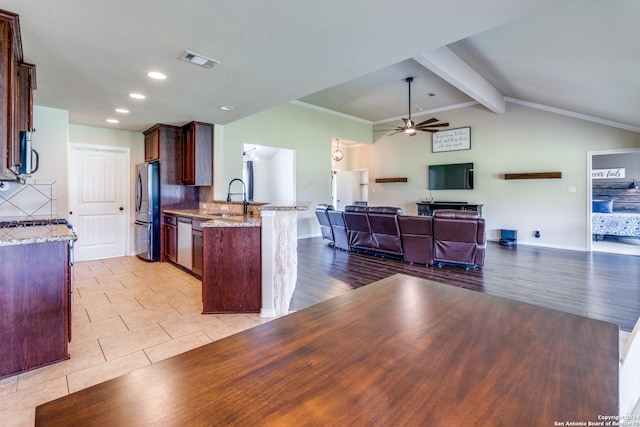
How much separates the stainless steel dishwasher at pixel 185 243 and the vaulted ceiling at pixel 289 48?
159 cm

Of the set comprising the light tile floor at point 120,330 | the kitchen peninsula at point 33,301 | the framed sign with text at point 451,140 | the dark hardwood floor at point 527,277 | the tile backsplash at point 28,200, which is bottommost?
the light tile floor at point 120,330

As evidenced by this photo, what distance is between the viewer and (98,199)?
5492 mm

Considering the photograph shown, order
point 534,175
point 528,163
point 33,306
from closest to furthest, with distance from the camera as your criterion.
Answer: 1. point 33,306
2. point 534,175
3. point 528,163

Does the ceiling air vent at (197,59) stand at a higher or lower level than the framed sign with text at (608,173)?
higher

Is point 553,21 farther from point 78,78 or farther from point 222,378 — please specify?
point 78,78

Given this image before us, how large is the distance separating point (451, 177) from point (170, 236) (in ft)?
22.0

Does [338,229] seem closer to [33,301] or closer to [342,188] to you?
[33,301]

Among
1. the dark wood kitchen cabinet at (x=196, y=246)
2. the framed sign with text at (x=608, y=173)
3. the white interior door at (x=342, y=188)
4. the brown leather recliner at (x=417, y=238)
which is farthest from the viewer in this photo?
the white interior door at (x=342, y=188)

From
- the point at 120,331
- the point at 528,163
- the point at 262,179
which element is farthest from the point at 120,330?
the point at 528,163

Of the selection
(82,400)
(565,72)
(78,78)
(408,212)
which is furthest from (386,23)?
(408,212)

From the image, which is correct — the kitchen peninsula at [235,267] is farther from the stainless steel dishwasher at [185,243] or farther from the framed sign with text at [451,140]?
the framed sign with text at [451,140]

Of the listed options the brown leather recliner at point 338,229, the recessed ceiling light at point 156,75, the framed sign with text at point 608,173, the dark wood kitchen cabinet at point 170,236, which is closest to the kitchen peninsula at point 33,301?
the recessed ceiling light at point 156,75

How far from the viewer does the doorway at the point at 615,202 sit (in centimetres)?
691

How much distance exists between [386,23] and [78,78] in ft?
9.93
